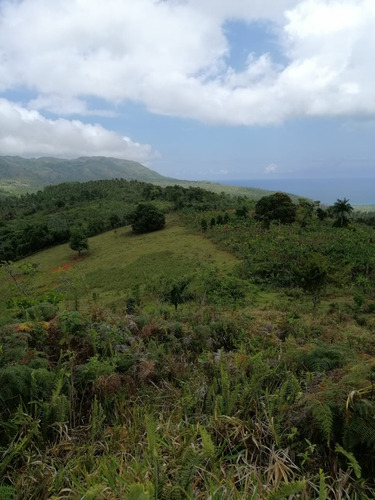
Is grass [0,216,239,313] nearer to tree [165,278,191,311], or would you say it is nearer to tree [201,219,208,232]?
tree [201,219,208,232]

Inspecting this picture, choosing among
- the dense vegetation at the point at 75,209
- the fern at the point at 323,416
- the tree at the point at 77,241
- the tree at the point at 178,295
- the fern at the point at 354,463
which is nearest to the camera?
the fern at the point at 354,463

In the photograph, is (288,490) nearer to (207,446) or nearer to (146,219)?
(207,446)

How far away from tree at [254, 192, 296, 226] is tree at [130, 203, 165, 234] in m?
19.2

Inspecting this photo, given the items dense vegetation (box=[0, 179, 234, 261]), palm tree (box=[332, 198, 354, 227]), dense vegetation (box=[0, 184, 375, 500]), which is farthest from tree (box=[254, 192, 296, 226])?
dense vegetation (box=[0, 184, 375, 500])

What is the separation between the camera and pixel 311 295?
24.1 metres

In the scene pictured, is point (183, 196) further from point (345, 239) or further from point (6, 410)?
point (6, 410)

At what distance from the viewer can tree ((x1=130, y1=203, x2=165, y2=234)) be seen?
58938 millimetres

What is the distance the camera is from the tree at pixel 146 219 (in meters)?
58.9

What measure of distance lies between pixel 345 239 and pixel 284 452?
39.7 metres

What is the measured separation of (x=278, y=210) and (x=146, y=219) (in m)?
23.4

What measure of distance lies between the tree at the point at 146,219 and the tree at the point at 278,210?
19234 mm

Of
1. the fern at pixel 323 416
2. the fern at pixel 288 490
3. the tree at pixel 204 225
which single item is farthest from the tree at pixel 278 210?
the fern at pixel 288 490

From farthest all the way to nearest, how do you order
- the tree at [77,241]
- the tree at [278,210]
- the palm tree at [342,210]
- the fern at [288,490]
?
the tree at [77,241], the tree at [278,210], the palm tree at [342,210], the fern at [288,490]

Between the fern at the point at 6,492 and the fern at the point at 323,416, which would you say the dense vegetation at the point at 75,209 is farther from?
the fern at the point at 323,416
